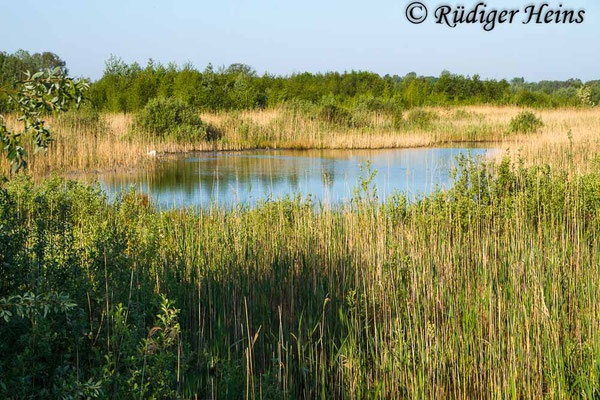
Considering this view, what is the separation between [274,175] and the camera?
41.4ft

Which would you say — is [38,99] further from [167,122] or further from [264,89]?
[264,89]

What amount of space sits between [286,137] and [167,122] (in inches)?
154

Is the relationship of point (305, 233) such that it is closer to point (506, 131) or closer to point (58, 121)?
point (58, 121)

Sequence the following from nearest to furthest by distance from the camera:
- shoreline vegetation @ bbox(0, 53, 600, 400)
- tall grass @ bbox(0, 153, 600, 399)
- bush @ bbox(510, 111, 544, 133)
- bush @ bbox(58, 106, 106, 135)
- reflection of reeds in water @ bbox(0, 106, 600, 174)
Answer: shoreline vegetation @ bbox(0, 53, 600, 400)
tall grass @ bbox(0, 153, 600, 399)
reflection of reeds in water @ bbox(0, 106, 600, 174)
bush @ bbox(58, 106, 106, 135)
bush @ bbox(510, 111, 544, 133)

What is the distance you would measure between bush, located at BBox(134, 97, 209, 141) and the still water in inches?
46.6

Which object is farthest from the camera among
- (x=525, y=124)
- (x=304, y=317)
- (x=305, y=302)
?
(x=525, y=124)

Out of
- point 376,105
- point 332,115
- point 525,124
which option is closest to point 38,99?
point 332,115

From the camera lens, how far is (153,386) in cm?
266

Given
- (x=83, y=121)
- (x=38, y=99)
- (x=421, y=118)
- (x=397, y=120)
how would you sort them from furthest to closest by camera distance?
1. (x=421, y=118)
2. (x=397, y=120)
3. (x=83, y=121)
4. (x=38, y=99)

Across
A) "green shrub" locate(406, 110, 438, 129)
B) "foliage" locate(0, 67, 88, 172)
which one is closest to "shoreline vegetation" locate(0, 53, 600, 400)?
"foliage" locate(0, 67, 88, 172)

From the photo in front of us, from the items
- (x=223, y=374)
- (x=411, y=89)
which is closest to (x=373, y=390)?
(x=223, y=374)

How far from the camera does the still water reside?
982cm

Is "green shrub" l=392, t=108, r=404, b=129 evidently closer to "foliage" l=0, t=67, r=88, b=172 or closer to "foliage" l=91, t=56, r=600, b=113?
"foliage" l=91, t=56, r=600, b=113

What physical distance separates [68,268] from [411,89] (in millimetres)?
32369
